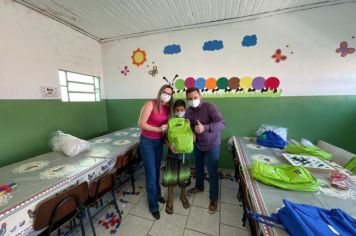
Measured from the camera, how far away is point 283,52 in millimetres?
2635

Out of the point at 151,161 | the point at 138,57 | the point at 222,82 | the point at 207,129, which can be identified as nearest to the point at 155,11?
the point at 138,57

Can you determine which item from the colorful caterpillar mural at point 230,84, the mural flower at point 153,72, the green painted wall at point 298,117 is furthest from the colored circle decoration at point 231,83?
the mural flower at point 153,72

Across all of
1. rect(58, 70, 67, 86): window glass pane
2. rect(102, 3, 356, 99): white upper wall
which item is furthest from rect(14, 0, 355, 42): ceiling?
rect(58, 70, 67, 86): window glass pane

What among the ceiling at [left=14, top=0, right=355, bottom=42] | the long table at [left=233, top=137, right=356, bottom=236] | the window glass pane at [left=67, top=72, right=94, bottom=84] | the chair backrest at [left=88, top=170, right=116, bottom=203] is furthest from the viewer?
the window glass pane at [left=67, top=72, right=94, bottom=84]

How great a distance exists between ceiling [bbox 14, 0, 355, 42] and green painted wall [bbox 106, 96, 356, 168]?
1.37 m

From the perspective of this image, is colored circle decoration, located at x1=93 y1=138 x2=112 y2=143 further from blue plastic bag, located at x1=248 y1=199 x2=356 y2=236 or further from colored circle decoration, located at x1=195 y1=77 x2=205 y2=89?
blue plastic bag, located at x1=248 y1=199 x2=356 y2=236

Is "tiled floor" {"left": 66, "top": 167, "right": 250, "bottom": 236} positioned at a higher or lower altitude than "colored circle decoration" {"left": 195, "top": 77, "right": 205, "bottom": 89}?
lower

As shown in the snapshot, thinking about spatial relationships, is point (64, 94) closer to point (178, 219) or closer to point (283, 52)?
point (178, 219)

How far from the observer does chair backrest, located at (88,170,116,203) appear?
161cm

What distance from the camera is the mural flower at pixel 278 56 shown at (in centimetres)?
264

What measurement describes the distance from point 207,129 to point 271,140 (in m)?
1.17

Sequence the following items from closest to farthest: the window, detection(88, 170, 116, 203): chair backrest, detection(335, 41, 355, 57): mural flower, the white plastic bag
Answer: detection(88, 170, 116, 203): chair backrest
the white plastic bag
detection(335, 41, 355, 57): mural flower
the window

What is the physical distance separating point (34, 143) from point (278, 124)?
3879mm

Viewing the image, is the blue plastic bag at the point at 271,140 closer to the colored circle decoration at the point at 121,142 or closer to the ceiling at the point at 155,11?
the ceiling at the point at 155,11
